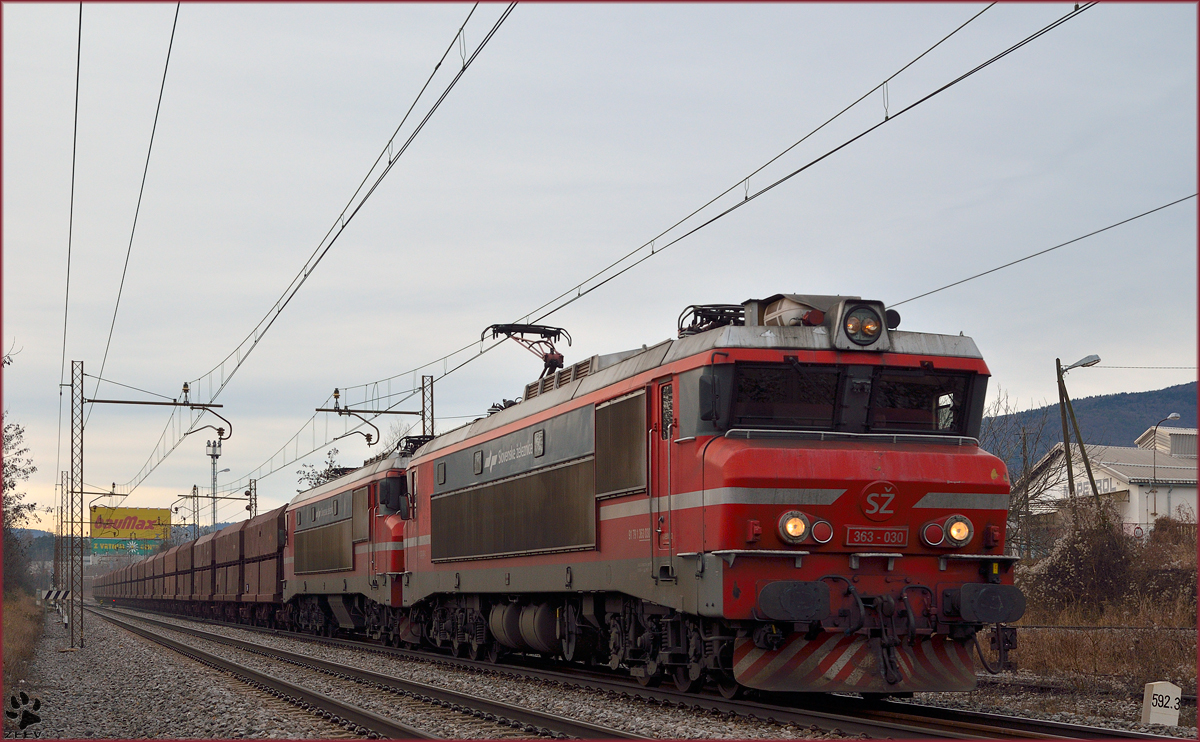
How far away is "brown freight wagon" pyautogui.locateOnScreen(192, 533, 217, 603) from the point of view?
1986 inches

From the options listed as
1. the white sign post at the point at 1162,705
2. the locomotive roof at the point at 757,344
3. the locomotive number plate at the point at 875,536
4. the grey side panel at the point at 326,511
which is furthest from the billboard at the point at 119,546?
the white sign post at the point at 1162,705

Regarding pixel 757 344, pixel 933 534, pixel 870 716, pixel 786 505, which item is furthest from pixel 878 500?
pixel 870 716

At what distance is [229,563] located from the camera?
45969 mm

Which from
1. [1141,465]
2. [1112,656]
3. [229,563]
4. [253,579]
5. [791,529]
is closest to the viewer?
[791,529]

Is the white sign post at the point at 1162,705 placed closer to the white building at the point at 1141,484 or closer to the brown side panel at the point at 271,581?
the brown side panel at the point at 271,581

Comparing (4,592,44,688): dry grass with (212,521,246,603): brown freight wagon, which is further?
(212,521,246,603): brown freight wagon

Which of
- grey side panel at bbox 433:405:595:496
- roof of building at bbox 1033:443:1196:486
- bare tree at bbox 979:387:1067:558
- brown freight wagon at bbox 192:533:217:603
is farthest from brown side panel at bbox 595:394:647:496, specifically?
roof of building at bbox 1033:443:1196:486

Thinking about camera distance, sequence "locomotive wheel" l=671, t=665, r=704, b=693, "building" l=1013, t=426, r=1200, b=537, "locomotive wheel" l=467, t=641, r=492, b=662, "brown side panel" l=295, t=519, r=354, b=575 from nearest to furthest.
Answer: "locomotive wheel" l=671, t=665, r=704, b=693
"locomotive wheel" l=467, t=641, r=492, b=662
"brown side panel" l=295, t=519, r=354, b=575
"building" l=1013, t=426, r=1200, b=537

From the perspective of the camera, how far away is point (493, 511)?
60.3 feet

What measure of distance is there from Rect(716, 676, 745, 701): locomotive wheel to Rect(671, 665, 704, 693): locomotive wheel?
260 millimetres

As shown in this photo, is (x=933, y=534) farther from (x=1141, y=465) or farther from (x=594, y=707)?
(x=1141, y=465)

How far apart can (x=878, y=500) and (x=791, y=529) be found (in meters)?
0.99

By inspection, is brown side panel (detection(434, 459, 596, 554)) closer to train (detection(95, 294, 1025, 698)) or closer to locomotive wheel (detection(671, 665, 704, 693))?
train (detection(95, 294, 1025, 698))

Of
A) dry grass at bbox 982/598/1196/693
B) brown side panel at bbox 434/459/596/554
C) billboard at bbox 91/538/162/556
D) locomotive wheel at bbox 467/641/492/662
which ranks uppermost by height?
brown side panel at bbox 434/459/596/554
